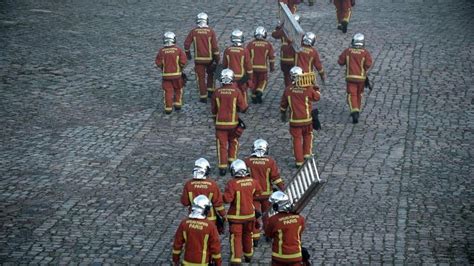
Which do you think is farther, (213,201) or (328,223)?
(328,223)

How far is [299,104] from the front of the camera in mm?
23219

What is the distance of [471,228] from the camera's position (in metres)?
20.0

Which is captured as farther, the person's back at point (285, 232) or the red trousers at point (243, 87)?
the red trousers at point (243, 87)

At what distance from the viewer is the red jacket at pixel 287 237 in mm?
17156

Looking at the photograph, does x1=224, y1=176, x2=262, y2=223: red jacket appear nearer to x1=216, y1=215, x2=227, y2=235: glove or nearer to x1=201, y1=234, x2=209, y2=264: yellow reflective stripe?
x1=216, y1=215, x2=227, y2=235: glove

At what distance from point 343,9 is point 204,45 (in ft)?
23.6

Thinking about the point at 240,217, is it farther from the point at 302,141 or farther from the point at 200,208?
the point at 302,141

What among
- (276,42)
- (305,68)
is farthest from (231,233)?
(276,42)

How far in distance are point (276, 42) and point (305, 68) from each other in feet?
21.0

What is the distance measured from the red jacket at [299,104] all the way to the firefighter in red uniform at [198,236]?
22.0 feet

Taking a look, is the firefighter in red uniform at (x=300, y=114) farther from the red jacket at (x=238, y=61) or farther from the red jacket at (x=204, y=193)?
the red jacket at (x=204, y=193)

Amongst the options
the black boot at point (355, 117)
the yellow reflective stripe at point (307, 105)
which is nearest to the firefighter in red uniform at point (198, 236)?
the yellow reflective stripe at point (307, 105)

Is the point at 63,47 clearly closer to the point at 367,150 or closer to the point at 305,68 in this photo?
the point at 305,68

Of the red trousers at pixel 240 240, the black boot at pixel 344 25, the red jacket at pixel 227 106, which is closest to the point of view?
the red trousers at pixel 240 240
